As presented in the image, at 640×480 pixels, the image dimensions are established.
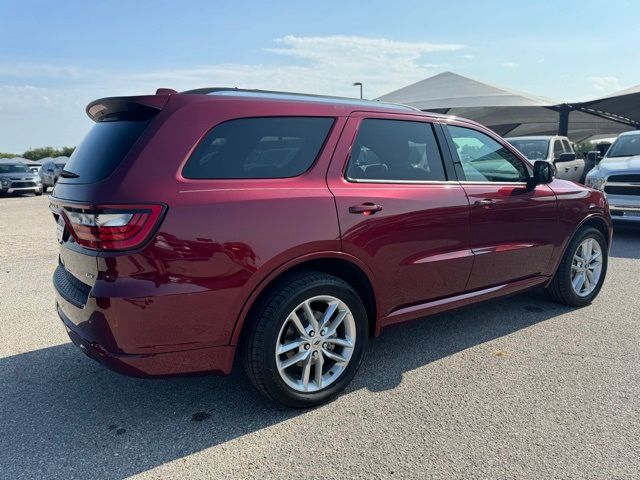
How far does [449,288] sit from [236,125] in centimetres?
196

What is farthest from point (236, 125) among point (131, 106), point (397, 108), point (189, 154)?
point (397, 108)

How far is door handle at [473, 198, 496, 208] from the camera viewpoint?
11.9 feet

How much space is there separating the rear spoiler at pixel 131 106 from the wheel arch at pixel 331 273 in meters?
1.09

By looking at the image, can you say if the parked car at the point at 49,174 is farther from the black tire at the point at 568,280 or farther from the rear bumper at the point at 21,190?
the black tire at the point at 568,280

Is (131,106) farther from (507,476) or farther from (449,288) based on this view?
(507,476)

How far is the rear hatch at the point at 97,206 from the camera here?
234 cm

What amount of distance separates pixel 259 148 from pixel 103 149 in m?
0.85

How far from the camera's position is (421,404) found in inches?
115

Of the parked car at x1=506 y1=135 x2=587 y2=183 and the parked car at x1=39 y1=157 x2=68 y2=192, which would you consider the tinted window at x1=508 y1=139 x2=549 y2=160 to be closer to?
the parked car at x1=506 y1=135 x2=587 y2=183

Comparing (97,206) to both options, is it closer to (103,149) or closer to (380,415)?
(103,149)

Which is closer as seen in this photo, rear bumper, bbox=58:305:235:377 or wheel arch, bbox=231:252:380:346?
rear bumper, bbox=58:305:235:377

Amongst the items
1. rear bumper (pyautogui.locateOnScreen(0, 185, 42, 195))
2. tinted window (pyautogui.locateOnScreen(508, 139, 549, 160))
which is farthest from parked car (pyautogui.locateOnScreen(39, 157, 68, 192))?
tinted window (pyautogui.locateOnScreen(508, 139, 549, 160))

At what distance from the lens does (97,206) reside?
7.73 feet

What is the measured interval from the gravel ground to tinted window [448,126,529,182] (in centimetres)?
130
